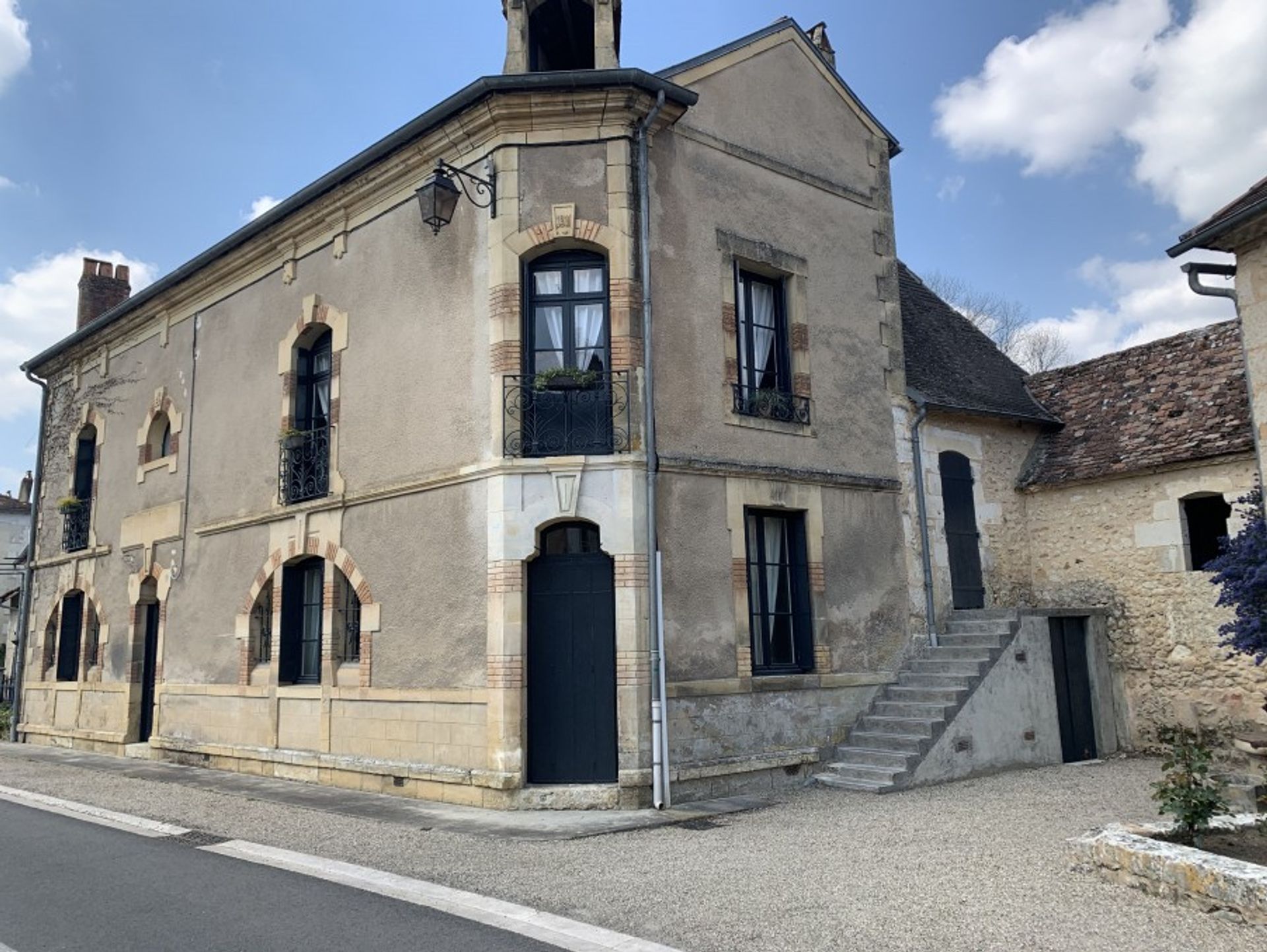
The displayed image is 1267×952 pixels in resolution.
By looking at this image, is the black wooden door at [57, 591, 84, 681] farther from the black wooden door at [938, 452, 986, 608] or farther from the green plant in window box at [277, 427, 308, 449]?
the black wooden door at [938, 452, 986, 608]

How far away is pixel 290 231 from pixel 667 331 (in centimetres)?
547

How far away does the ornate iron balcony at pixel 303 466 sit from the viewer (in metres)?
11.4

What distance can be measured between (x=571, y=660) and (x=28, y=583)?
13.7 m

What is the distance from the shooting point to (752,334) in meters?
10.8

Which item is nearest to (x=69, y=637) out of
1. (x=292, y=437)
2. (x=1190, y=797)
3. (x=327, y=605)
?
(x=292, y=437)

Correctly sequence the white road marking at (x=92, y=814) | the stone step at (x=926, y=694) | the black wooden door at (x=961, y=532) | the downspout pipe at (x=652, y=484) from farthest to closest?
the black wooden door at (x=961, y=532) < the stone step at (x=926, y=694) < the downspout pipe at (x=652, y=484) < the white road marking at (x=92, y=814)

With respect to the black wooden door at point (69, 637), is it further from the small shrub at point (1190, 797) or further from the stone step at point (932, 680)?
the small shrub at point (1190, 797)

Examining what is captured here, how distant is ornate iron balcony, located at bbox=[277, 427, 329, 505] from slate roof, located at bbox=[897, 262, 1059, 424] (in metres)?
7.03

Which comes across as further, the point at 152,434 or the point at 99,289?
the point at 99,289

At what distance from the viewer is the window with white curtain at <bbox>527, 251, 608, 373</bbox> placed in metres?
9.55

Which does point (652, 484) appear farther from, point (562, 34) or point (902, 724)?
point (562, 34)

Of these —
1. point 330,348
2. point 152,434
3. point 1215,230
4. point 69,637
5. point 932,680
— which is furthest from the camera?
point 69,637

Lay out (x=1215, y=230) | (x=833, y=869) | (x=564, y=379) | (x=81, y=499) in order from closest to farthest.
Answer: (x=833, y=869) < (x=1215, y=230) < (x=564, y=379) < (x=81, y=499)

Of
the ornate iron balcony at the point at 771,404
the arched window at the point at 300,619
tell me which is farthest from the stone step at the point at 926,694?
the arched window at the point at 300,619
